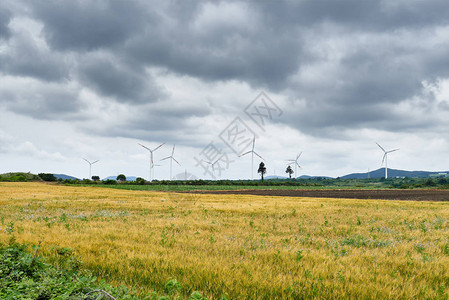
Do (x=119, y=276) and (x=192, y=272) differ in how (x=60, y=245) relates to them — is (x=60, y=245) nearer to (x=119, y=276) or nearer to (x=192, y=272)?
(x=119, y=276)

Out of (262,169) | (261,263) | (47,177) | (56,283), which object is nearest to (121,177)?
(47,177)

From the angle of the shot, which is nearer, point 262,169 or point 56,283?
point 56,283

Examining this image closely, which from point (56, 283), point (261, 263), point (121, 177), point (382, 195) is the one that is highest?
point (56, 283)

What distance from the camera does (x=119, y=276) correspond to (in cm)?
711

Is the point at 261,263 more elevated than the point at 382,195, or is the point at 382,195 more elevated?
the point at 261,263

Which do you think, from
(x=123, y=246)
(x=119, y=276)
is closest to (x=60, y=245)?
(x=123, y=246)

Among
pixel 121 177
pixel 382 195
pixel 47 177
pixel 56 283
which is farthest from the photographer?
pixel 121 177

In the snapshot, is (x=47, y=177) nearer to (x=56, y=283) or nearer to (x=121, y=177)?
(x=121, y=177)

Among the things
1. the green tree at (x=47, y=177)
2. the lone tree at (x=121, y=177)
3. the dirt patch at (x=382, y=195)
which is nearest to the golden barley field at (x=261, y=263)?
the dirt patch at (x=382, y=195)

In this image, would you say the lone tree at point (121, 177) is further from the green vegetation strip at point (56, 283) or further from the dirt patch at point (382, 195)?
the green vegetation strip at point (56, 283)

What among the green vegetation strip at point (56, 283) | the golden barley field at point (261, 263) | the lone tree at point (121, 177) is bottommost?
the lone tree at point (121, 177)

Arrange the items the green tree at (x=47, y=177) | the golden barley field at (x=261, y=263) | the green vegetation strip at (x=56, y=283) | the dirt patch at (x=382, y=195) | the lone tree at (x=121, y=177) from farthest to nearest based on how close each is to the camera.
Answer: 1. the lone tree at (x=121, y=177)
2. the green tree at (x=47, y=177)
3. the dirt patch at (x=382, y=195)
4. the golden barley field at (x=261, y=263)
5. the green vegetation strip at (x=56, y=283)

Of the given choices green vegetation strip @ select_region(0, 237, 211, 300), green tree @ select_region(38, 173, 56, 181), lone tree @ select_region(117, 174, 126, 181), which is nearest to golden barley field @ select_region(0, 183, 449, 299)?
green vegetation strip @ select_region(0, 237, 211, 300)

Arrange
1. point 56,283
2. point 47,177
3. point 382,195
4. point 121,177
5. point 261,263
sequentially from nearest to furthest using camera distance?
point 56,283 → point 261,263 → point 382,195 → point 47,177 → point 121,177
